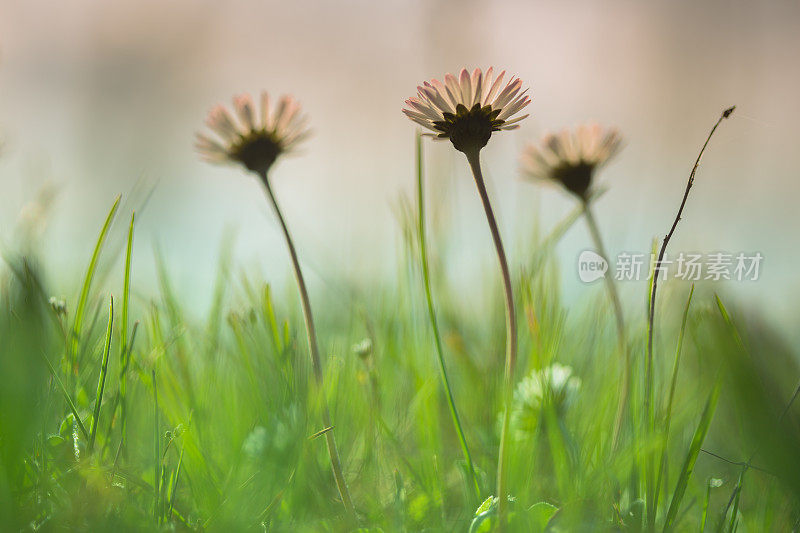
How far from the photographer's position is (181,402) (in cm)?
76

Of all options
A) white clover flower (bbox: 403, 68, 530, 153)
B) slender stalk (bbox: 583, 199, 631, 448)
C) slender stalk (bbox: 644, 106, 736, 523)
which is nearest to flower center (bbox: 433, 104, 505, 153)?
white clover flower (bbox: 403, 68, 530, 153)

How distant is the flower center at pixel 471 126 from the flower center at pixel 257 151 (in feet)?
0.84

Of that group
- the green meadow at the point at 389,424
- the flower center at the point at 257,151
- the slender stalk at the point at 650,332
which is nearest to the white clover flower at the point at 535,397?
the green meadow at the point at 389,424

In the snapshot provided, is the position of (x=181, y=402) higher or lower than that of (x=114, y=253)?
lower

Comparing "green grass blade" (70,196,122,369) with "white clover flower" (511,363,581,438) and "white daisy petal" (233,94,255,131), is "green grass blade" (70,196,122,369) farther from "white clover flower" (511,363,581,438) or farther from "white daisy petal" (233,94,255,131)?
"white clover flower" (511,363,581,438)

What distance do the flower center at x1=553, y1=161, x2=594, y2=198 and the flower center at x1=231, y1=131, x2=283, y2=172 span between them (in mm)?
429

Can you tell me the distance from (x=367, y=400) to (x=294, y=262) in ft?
1.03

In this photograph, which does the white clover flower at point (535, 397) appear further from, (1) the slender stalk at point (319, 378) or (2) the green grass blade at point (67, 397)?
(2) the green grass blade at point (67, 397)

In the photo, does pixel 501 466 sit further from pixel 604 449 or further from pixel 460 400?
pixel 460 400

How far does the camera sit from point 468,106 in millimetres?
624

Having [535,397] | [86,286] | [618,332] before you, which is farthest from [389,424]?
[86,286]

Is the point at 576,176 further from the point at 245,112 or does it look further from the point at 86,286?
the point at 86,286

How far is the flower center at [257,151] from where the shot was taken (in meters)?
0.77

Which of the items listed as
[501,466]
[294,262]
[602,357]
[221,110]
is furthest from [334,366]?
[602,357]
